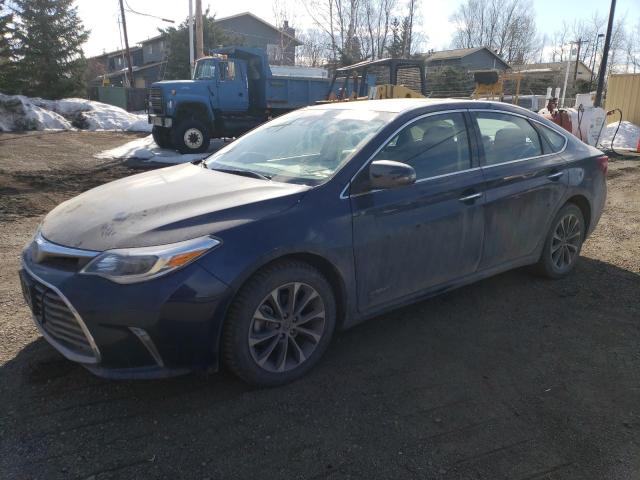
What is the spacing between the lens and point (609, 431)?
2.60 meters

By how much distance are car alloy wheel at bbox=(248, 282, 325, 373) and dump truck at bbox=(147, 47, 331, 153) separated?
11.9 m

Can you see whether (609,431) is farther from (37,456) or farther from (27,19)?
(27,19)

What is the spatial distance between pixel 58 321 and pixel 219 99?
42.9 ft

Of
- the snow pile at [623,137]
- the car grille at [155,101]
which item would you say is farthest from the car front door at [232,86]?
the snow pile at [623,137]

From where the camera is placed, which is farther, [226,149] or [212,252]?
[226,149]

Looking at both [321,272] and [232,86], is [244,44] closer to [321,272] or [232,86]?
[232,86]

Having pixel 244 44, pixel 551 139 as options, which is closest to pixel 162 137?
pixel 551 139

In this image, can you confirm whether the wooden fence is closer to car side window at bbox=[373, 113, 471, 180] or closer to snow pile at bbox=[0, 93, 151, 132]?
car side window at bbox=[373, 113, 471, 180]

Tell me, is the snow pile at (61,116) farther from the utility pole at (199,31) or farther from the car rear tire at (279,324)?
the car rear tire at (279,324)

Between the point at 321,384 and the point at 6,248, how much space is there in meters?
4.10

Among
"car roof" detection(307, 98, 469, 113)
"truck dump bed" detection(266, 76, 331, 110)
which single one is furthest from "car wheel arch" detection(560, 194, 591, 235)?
"truck dump bed" detection(266, 76, 331, 110)

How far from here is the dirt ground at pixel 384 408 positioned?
233 cm

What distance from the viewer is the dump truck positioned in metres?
14.0

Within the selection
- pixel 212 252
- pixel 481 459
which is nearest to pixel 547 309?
pixel 481 459
